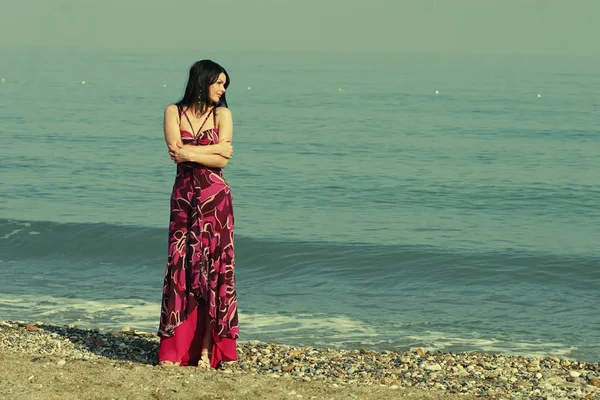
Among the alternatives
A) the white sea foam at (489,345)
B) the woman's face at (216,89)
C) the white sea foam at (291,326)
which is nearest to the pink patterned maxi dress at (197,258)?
the woman's face at (216,89)

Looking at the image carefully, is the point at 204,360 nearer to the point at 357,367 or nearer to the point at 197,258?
the point at 197,258

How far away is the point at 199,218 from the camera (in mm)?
6637

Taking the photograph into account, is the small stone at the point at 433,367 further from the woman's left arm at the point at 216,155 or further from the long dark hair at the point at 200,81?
the long dark hair at the point at 200,81

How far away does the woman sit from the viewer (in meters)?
6.61

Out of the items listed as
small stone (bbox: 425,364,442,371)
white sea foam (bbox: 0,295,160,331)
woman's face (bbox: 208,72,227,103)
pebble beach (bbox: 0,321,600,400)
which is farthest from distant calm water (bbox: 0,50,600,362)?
woman's face (bbox: 208,72,227,103)

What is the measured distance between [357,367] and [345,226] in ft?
34.5

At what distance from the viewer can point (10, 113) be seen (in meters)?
41.9

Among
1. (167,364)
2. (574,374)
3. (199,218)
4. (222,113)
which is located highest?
(222,113)

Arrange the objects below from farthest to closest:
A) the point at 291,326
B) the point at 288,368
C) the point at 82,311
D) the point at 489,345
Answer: the point at 82,311 < the point at 291,326 < the point at 489,345 < the point at 288,368

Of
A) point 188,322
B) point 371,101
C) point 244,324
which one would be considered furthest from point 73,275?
point 371,101

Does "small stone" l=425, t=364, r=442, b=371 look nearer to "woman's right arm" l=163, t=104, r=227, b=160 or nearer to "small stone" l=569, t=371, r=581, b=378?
"small stone" l=569, t=371, r=581, b=378

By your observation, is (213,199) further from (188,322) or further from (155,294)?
(155,294)

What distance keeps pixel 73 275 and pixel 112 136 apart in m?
21.0

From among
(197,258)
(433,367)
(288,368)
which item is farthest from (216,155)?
(433,367)
